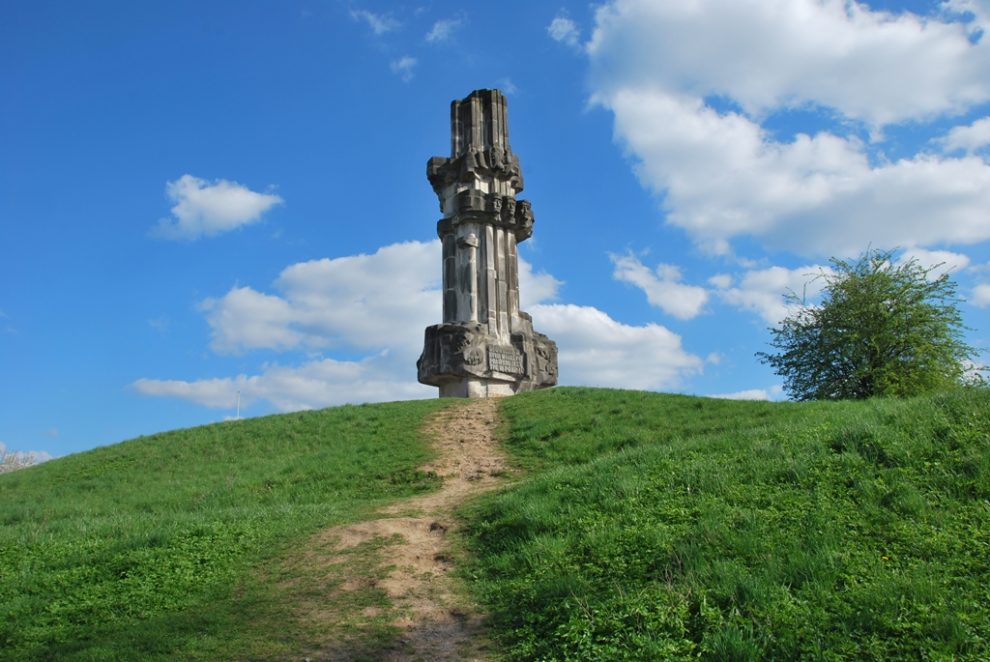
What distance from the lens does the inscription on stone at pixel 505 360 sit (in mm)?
25469

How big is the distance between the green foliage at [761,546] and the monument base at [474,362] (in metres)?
13.7

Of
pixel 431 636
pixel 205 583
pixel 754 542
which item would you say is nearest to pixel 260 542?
pixel 205 583

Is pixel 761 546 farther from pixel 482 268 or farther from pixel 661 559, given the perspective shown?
pixel 482 268

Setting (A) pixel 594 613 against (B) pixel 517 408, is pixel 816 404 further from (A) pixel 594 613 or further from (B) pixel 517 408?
(A) pixel 594 613

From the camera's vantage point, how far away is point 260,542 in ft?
31.3

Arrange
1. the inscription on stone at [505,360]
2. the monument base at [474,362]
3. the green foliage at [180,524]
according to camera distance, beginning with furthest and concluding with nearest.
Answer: the inscription on stone at [505,360]
the monument base at [474,362]
the green foliage at [180,524]

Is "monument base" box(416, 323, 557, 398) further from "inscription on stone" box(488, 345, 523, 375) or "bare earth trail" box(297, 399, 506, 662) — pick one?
"bare earth trail" box(297, 399, 506, 662)

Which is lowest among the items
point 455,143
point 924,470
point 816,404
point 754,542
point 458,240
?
point 754,542

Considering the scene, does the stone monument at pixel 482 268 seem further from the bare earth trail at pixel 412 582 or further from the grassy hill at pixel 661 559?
the grassy hill at pixel 661 559

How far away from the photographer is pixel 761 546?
273 inches

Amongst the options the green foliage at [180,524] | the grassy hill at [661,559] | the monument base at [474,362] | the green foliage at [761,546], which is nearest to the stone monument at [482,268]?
the monument base at [474,362]

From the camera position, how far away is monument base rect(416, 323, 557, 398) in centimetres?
2517

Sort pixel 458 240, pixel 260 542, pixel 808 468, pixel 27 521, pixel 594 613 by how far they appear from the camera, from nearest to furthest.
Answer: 1. pixel 594 613
2. pixel 808 468
3. pixel 260 542
4. pixel 27 521
5. pixel 458 240

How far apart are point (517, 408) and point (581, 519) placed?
41.0 ft
